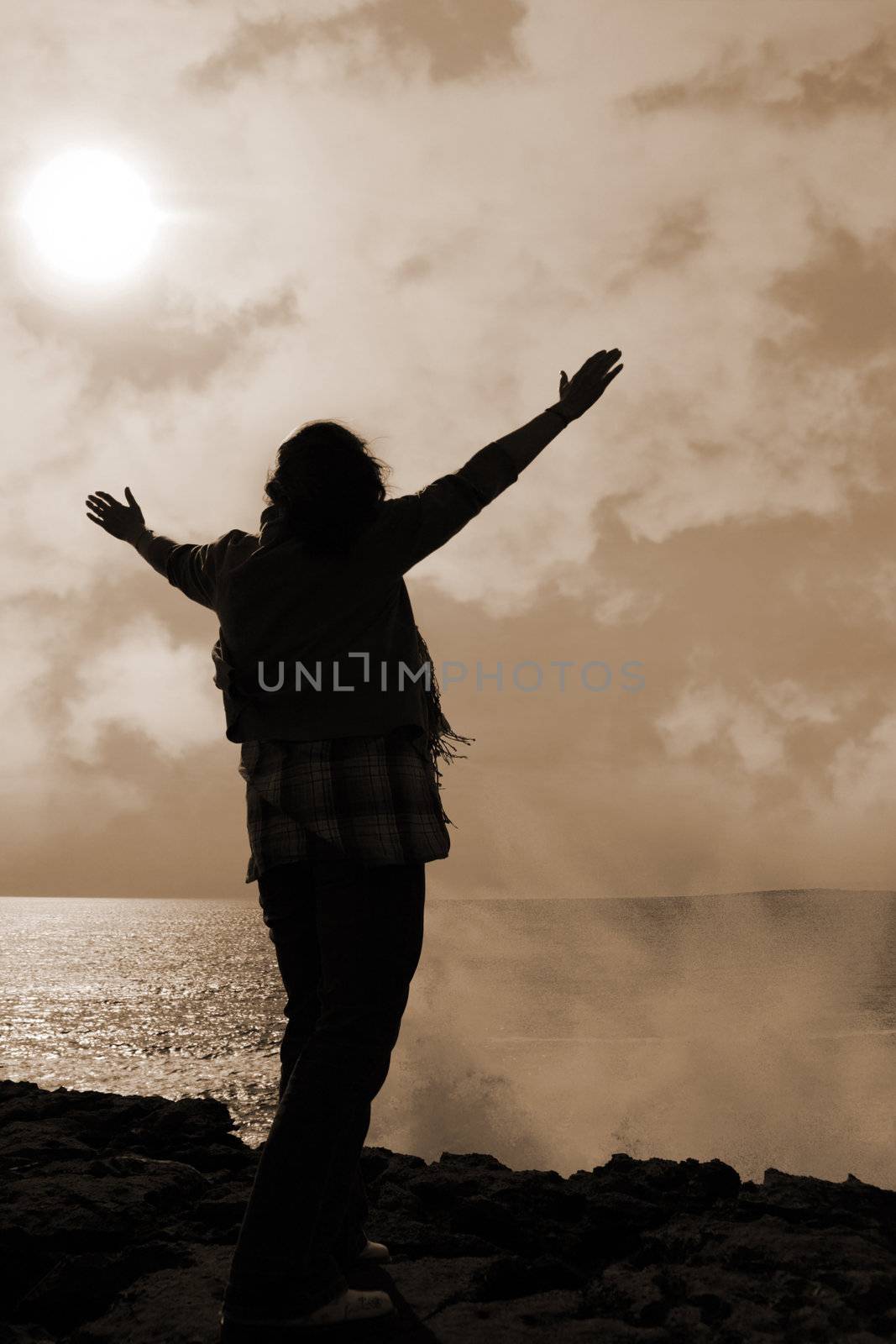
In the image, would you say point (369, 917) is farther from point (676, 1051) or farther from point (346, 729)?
point (676, 1051)

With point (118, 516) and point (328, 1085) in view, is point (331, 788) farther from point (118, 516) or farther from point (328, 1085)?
point (118, 516)

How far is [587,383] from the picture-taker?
9.66ft

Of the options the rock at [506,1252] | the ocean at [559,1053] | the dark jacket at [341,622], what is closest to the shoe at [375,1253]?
the rock at [506,1252]

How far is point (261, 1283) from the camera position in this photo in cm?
225

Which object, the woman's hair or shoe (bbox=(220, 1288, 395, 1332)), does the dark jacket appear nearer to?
the woman's hair

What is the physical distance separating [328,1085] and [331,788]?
78 cm

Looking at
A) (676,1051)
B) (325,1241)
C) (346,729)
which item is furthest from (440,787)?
(676,1051)

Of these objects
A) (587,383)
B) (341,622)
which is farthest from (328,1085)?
(587,383)

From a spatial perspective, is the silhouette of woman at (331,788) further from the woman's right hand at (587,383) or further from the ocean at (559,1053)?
the ocean at (559,1053)

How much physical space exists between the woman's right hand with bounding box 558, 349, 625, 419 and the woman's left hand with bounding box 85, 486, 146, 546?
1758 mm

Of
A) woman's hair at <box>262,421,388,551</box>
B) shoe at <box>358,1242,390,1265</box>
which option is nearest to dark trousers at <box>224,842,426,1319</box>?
shoe at <box>358,1242,390,1265</box>

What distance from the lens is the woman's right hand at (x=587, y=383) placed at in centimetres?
289

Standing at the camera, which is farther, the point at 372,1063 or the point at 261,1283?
the point at 372,1063

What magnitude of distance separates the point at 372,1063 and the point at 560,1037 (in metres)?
A: 57.9
